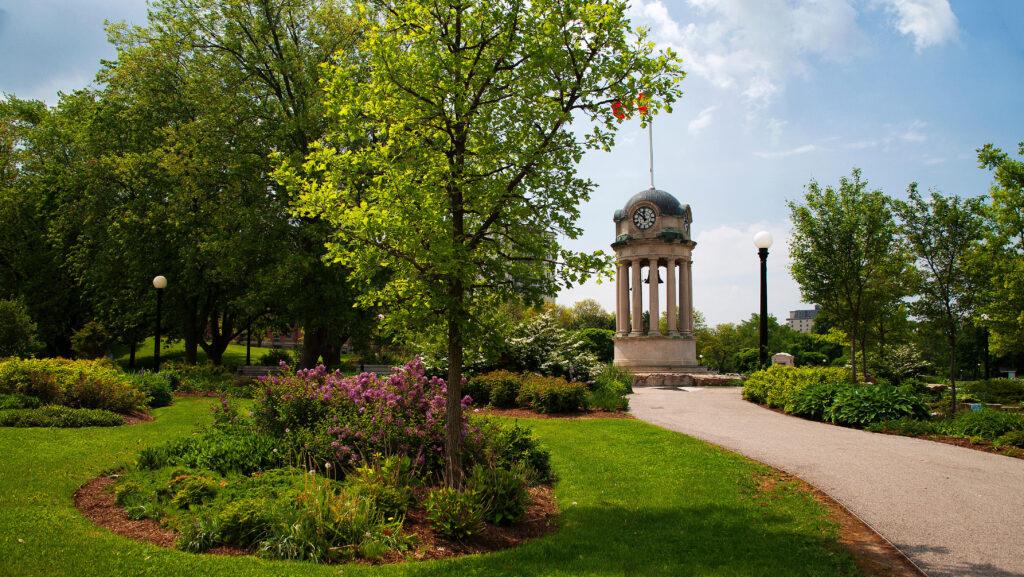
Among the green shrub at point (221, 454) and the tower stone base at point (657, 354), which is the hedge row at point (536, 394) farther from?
the tower stone base at point (657, 354)

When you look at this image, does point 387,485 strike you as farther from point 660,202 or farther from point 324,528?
point 660,202

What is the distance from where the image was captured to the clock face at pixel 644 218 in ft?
99.8

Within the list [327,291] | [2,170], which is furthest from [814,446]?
[2,170]

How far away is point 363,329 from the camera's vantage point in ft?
71.4

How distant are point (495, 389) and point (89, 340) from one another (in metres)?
21.4

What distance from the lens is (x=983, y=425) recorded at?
11844 mm

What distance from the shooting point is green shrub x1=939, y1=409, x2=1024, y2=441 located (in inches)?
455

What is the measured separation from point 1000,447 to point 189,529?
12.4 meters

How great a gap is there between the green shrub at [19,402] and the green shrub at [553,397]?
961 cm

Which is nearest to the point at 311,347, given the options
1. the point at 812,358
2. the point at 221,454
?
the point at 221,454

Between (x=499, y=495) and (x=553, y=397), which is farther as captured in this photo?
(x=553, y=397)

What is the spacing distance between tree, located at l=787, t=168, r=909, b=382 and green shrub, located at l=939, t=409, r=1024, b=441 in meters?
6.03

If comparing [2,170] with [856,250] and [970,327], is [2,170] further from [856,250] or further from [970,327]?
[970,327]

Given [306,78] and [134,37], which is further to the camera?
[134,37]
